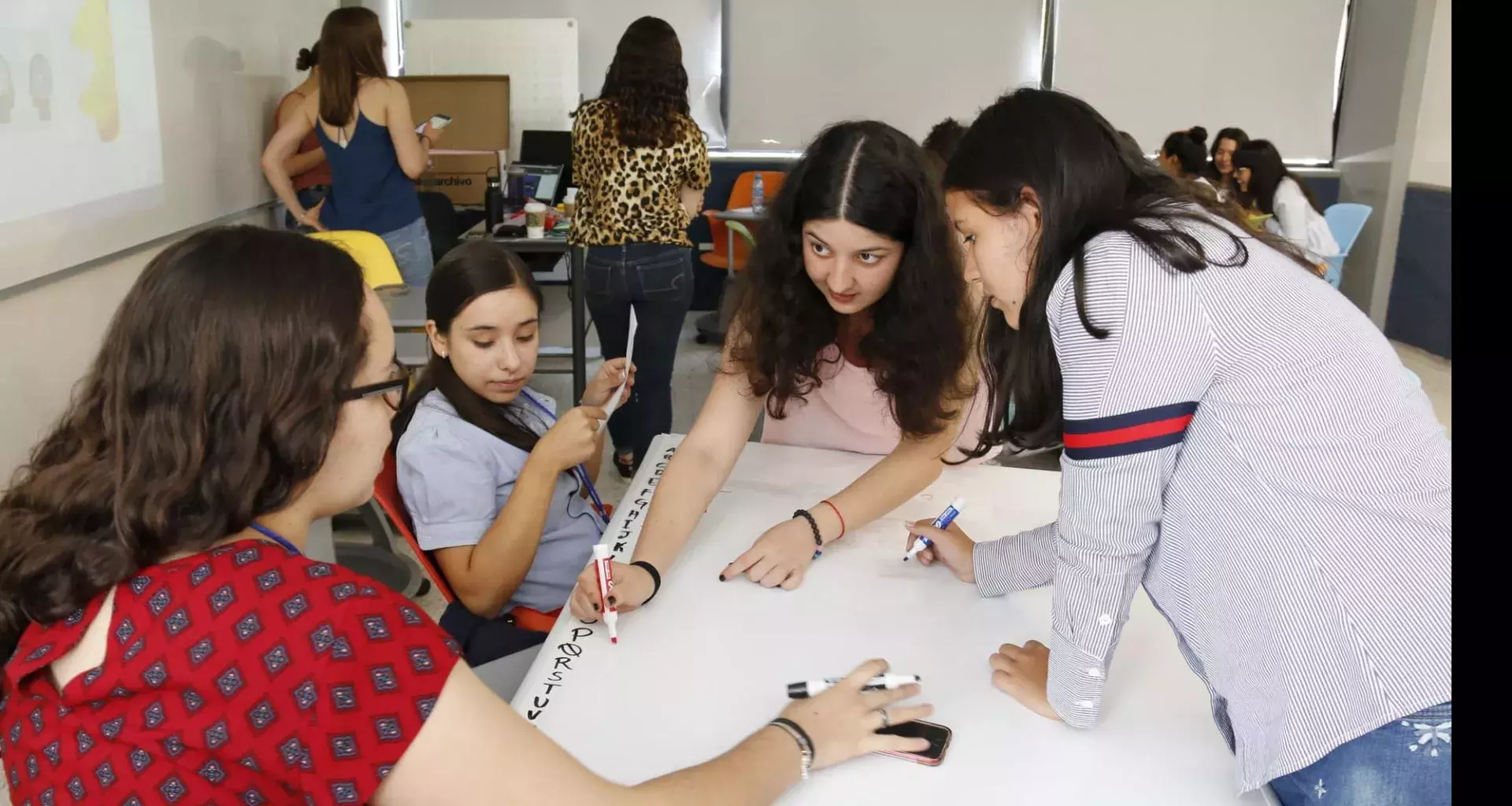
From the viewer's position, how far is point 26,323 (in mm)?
2518

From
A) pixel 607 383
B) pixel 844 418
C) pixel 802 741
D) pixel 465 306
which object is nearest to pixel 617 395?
pixel 607 383

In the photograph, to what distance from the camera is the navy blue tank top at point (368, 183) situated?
11.4ft

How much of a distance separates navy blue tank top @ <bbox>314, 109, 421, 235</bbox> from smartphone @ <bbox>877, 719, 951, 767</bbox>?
3.05 meters

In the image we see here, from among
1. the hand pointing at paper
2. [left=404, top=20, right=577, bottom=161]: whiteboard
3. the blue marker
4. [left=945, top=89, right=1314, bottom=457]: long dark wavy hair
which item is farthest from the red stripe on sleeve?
[left=404, top=20, right=577, bottom=161]: whiteboard

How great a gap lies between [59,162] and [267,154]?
3.61 ft

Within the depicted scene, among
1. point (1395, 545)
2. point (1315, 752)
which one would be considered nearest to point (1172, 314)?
point (1395, 545)

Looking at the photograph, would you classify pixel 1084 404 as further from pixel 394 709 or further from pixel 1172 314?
pixel 394 709

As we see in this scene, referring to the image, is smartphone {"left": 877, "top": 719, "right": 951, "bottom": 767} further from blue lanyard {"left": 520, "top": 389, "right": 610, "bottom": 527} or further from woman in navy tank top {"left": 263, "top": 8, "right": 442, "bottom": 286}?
woman in navy tank top {"left": 263, "top": 8, "right": 442, "bottom": 286}

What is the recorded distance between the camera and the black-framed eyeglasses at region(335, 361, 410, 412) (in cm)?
82

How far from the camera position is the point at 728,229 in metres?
5.23

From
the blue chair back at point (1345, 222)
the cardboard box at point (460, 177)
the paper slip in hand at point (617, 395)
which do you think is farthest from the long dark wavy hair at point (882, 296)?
the blue chair back at point (1345, 222)

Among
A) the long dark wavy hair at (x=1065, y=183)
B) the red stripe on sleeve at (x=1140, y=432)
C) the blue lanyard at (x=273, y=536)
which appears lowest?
the blue lanyard at (x=273, y=536)

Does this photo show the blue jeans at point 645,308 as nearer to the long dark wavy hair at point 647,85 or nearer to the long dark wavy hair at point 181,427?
the long dark wavy hair at point 647,85
